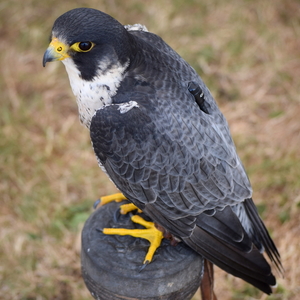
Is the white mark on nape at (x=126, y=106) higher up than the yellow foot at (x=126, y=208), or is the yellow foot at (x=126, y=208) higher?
the white mark on nape at (x=126, y=106)

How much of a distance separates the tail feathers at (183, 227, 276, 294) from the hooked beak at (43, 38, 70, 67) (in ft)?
4.33

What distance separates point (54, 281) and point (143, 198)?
72.6 inches

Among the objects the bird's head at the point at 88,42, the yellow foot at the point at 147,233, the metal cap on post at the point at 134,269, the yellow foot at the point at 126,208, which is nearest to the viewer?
the bird's head at the point at 88,42

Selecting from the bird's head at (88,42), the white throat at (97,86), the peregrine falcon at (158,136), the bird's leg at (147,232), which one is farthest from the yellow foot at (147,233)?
the bird's head at (88,42)

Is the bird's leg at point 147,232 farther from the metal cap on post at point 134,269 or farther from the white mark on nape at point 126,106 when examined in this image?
the white mark on nape at point 126,106

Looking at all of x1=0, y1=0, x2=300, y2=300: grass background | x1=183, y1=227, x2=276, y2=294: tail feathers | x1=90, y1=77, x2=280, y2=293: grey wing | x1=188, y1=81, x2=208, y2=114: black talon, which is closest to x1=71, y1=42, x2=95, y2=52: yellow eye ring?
x1=90, y1=77, x2=280, y2=293: grey wing

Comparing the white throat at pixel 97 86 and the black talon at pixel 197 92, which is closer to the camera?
the white throat at pixel 97 86

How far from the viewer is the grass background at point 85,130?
4.09 m

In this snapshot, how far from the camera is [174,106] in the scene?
258cm

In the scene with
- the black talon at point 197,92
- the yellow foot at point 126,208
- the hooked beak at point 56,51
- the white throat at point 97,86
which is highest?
the hooked beak at point 56,51

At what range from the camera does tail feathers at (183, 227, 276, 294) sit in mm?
2625

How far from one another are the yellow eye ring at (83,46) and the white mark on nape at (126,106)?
375 mm

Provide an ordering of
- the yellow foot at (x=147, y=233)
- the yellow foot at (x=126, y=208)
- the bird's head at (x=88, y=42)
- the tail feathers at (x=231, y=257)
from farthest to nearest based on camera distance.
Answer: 1. the yellow foot at (x=126, y=208)
2. the yellow foot at (x=147, y=233)
3. the tail feathers at (x=231, y=257)
4. the bird's head at (x=88, y=42)

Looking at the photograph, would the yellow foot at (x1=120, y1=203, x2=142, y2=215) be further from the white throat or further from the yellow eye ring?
the yellow eye ring
